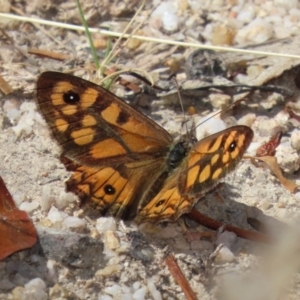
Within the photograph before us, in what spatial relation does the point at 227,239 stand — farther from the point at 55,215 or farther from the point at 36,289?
the point at 36,289

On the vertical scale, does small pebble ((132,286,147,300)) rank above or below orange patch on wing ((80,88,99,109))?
below

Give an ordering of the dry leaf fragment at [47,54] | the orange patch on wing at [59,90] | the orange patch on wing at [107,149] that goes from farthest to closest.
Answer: the dry leaf fragment at [47,54] < the orange patch on wing at [107,149] < the orange patch on wing at [59,90]

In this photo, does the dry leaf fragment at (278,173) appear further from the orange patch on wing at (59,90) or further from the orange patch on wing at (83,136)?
the orange patch on wing at (59,90)

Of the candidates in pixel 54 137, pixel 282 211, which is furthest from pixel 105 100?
pixel 282 211

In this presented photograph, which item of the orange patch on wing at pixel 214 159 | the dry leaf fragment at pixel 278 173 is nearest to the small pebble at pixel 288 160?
the dry leaf fragment at pixel 278 173

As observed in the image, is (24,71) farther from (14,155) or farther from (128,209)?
(128,209)

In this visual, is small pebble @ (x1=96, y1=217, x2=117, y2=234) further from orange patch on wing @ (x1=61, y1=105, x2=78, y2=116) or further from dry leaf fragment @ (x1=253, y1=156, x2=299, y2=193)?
dry leaf fragment @ (x1=253, y1=156, x2=299, y2=193)

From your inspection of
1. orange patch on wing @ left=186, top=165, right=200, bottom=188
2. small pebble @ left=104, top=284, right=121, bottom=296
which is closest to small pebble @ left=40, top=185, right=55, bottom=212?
small pebble @ left=104, top=284, right=121, bottom=296
